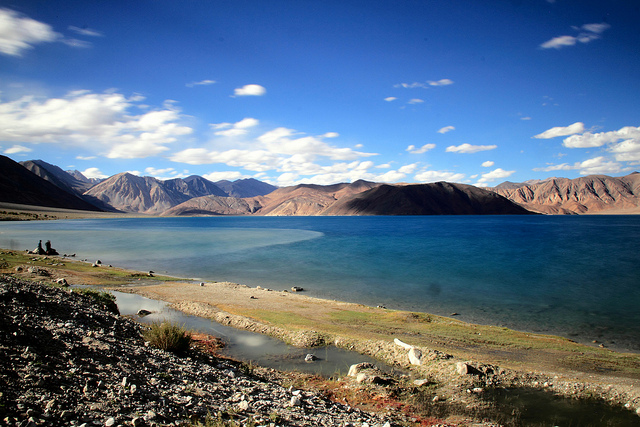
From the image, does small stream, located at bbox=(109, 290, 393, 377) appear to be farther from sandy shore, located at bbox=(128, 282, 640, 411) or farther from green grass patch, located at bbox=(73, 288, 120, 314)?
green grass patch, located at bbox=(73, 288, 120, 314)

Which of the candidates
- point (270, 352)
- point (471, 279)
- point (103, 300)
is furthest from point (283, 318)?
point (471, 279)

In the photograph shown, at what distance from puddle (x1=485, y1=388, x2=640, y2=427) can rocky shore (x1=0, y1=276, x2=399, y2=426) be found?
3.00 m

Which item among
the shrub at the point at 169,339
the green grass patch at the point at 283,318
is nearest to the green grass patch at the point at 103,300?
the shrub at the point at 169,339

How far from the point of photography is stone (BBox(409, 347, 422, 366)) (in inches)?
379

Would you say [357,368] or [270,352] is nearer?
[357,368]

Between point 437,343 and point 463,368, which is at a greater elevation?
point 463,368

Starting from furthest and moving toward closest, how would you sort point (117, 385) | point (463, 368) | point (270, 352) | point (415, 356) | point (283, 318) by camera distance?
point (283, 318) → point (270, 352) → point (415, 356) → point (463, 368) → point (117, 385)

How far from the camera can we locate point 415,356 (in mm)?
9766

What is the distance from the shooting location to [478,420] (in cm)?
690

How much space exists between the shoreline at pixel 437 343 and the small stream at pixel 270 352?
1.50 ft

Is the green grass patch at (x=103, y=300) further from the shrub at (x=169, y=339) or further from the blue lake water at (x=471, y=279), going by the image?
the blue lake water at (x=471, y=279)

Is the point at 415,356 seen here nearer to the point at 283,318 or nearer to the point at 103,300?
the point at 283,318

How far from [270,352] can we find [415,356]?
455 centimetres

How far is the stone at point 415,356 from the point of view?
9.62m
